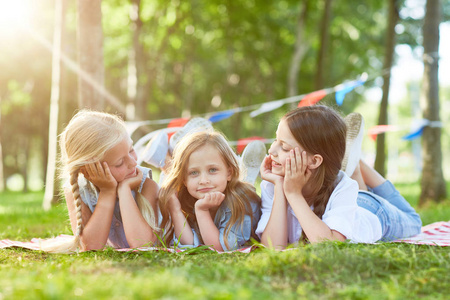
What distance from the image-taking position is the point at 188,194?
12.5ft

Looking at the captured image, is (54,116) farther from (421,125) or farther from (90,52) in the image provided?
(421,125)

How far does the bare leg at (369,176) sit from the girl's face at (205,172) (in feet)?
5.17

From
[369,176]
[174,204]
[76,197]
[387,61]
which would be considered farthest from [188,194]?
[387,61]

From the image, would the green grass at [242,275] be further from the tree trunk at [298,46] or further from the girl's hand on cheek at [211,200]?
the tree trunk at [298,46]

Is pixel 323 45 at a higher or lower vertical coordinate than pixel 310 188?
higher

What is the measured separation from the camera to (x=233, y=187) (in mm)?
3691

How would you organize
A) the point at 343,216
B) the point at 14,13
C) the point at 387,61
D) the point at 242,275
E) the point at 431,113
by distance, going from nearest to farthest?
the point at 242,275 < the point at 343,216 < the point at 431,113 < the point at 387,61 < the point at 14,13

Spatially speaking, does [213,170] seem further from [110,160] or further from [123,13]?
[123,13]

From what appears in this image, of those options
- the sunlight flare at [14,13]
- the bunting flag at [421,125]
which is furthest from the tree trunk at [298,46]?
the sunlight flare at [14,13]

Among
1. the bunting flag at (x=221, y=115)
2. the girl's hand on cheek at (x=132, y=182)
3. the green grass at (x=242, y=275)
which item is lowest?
the green grass at (x=242, y=275)

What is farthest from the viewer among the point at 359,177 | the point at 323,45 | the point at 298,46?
the point at 298,46

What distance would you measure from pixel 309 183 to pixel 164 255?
46.8 inches

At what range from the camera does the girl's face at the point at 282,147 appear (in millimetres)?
3465

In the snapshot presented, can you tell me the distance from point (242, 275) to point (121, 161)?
1.54m
